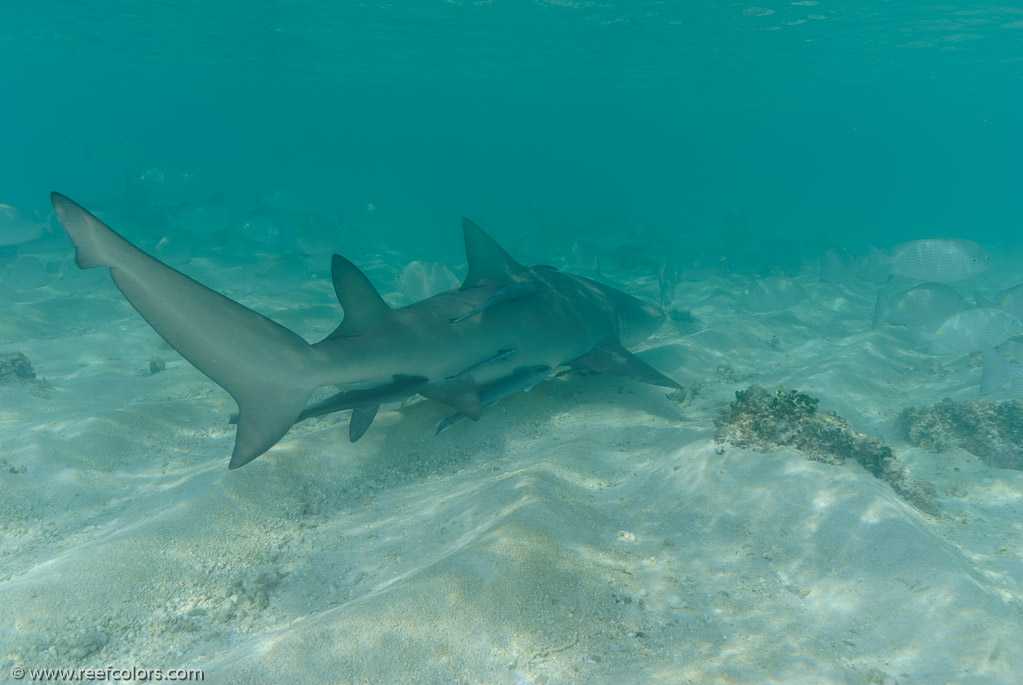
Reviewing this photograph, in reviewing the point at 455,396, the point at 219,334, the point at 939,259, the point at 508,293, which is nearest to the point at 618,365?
the point at 508,293

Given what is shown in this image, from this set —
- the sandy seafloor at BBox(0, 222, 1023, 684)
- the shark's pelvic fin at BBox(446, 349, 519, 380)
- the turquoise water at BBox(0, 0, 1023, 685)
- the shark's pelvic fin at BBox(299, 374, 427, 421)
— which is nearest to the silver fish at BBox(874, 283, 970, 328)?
the turquoise water at BBox(0, 0, 1023, 685)

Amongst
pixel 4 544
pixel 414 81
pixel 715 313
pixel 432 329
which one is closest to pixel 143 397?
pixel 4 544

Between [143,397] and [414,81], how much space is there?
49.5 meters

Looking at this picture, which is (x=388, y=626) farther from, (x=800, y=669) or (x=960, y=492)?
(x=960, y=492)

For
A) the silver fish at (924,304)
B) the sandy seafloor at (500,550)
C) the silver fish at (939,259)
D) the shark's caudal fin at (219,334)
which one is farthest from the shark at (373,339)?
the silver fish at (939,259)

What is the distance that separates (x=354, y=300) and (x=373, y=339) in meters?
0.37

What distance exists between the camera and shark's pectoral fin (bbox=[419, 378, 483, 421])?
4.47 meters

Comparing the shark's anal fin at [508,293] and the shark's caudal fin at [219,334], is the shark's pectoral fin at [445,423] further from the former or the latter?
the shark's caudal fin at [219,334]

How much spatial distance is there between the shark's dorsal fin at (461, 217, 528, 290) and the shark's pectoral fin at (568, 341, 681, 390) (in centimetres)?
131

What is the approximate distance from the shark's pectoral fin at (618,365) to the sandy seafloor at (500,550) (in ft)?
1.37

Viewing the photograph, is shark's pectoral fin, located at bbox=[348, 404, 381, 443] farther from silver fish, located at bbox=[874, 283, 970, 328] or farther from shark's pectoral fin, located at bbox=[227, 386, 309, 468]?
silver fish, located at bbox=[874, 283, 970, 328]

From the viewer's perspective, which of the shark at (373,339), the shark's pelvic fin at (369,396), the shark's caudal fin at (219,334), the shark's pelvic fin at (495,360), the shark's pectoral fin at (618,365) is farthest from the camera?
the shark's pectoral fin at (618,365)

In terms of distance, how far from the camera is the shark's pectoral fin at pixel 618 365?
5918mm

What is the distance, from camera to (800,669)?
7.59 feet
